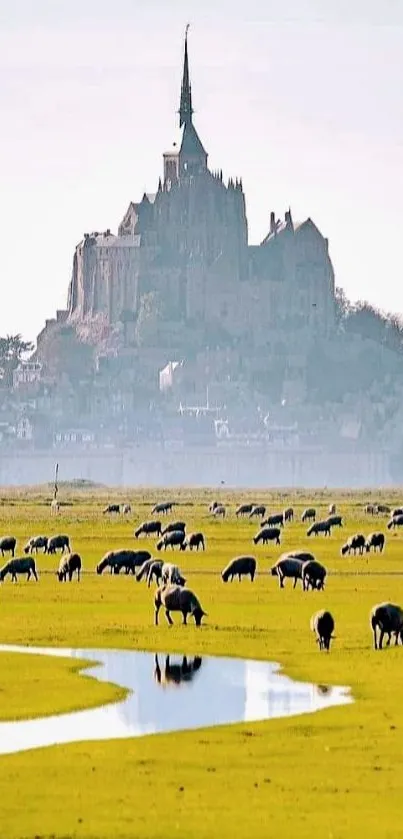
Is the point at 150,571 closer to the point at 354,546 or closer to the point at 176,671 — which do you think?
the point at 354,546

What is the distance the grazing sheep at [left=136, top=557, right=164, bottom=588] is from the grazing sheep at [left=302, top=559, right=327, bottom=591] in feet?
11.2

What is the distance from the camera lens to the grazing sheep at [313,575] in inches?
1868

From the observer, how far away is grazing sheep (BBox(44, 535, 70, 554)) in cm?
6288

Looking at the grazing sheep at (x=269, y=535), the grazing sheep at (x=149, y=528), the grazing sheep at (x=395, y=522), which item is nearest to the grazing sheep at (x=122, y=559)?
the grazing sheep at (x=269, y=535)

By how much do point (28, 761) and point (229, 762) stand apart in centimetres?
214

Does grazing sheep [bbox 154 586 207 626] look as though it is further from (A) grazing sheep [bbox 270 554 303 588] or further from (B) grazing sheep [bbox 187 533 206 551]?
(B) grazing sheep [bbox 187 533 206 551]

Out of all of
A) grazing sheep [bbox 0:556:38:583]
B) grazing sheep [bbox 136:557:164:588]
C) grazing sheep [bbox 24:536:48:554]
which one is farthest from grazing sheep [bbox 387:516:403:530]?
grazing sheep [bbox 0:556:38:583]

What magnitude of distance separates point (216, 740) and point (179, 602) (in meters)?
12.8

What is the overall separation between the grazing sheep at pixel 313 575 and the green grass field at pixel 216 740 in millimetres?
388

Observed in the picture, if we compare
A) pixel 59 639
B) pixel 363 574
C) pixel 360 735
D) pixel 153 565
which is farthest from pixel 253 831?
pixel 363 574

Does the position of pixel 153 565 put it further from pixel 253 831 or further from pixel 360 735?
pixel 253 831

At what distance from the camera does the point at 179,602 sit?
3981 cm

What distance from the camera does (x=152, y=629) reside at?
39.5m

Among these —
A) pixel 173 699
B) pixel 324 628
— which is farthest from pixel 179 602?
pixel 173 699
